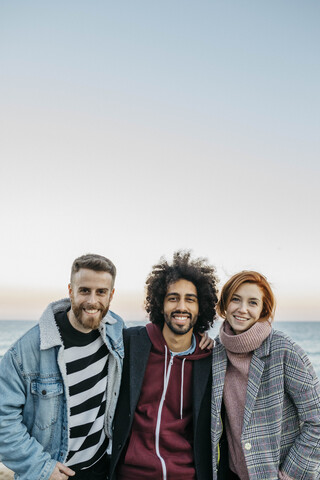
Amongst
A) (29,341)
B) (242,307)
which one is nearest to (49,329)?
(29,341)

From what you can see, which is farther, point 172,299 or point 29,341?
point 172,299

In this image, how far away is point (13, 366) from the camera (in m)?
3.16

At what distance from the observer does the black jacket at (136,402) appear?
3.42 metres

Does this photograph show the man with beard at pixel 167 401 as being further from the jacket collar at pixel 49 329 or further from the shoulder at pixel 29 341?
the shoulder at pixel 29 341

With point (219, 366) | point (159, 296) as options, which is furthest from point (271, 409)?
point (159, 296)

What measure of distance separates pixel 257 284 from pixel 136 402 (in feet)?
5.15

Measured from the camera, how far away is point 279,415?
3.28 meters

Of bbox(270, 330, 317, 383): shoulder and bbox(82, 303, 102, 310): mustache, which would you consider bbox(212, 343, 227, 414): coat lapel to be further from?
bbox(82, 303, 102, 310): mustache

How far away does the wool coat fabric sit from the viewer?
3.23m

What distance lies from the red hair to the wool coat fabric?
0.29m

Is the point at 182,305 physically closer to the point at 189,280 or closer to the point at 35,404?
the point at 189,280

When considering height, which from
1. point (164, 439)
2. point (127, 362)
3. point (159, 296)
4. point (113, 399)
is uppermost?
point (159, 296)

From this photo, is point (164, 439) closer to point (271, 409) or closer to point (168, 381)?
point (168, 381)

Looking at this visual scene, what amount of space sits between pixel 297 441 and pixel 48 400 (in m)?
2.16
